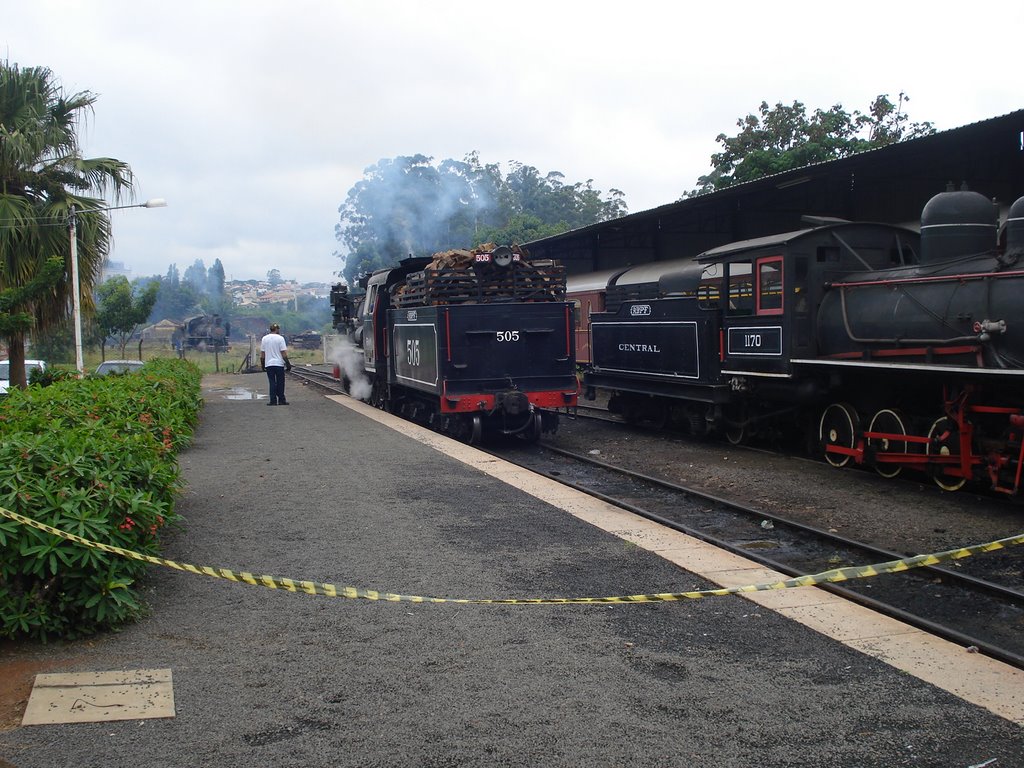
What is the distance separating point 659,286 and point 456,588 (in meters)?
10.0

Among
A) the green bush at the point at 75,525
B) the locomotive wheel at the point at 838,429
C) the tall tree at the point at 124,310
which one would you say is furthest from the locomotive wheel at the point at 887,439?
the tall tree at the point at 124,310

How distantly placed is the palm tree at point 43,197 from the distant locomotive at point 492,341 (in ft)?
21.7

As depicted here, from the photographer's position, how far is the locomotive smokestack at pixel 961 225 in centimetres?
960

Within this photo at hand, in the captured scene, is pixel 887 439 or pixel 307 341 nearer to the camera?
pixel 887 439

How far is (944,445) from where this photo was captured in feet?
30.7

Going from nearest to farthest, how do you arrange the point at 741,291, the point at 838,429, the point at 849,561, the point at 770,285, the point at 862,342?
the point at 849,561 → the point at 862,342 → the point at 838,429 → the point at 770,285 → the point at 741,291

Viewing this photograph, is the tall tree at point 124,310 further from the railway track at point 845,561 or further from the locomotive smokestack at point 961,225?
the locomotive smokestack at point 961,225

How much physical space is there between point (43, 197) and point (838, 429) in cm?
1480

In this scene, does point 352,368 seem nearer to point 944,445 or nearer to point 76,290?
point 76,290

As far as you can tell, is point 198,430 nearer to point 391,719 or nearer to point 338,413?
point 338,413

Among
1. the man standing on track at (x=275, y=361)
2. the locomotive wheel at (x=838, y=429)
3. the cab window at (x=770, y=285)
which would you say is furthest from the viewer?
the man standing on track at (x=275, y=361)

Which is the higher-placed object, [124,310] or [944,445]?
[124,310]

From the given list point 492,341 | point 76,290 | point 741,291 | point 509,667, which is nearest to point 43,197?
point 76,290

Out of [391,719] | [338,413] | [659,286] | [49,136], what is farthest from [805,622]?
[49,136]
